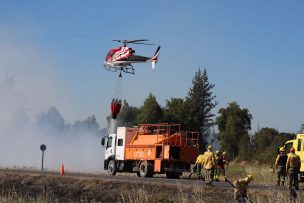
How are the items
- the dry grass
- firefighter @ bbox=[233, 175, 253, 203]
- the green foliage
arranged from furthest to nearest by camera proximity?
1. the green foliage
2. the dry grass
3. firefighter @ bbox=[233, 175, 253, 203]

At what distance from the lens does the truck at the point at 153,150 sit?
111 feet

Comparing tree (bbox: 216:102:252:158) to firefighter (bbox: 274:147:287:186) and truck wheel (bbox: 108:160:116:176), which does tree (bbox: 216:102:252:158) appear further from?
firefighter (bbox: 274:147:287:186)

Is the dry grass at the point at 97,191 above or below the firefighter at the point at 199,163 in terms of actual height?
below

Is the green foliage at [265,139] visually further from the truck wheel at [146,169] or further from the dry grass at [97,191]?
the dry grass at [97,191]

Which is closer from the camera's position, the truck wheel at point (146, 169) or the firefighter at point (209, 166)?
the firefighter at point (209, 166)

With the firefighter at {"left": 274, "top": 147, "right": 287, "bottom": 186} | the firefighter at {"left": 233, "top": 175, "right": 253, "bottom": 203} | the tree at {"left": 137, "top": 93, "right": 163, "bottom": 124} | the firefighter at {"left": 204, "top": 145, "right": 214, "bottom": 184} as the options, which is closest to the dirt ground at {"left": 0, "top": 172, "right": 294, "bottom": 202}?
the firefighter at {"left": 204, "top": 145, "right": 214, "bottom": 184}

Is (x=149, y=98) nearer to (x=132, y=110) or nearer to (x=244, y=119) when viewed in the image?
(x=244, y=119)

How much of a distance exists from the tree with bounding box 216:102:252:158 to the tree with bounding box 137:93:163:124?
10571 mm

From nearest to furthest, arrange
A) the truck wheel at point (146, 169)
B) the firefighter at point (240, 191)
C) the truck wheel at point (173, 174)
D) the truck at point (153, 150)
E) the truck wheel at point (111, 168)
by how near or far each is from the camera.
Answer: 1. the firefighter at point (240, 191)
2. the truck at point (153, 150)
3. the truck wheel at point (146, 169)
4. the truck wheel at point (173, 174)
5. the truck wheel at point (111, 168)

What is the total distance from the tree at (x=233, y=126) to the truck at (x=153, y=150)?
171ft

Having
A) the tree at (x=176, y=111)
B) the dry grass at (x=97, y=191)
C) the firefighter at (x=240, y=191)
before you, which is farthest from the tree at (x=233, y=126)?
the firefighter at (x=240, y=191)

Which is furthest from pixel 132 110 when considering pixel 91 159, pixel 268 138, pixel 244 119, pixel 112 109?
pixel 112 109

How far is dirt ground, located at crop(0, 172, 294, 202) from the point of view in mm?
20789

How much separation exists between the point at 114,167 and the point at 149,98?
181 feet
